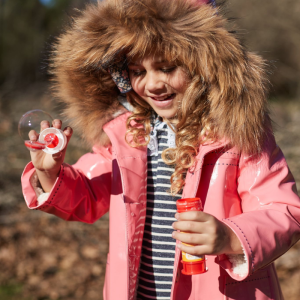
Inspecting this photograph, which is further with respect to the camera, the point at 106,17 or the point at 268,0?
the point at 268,0

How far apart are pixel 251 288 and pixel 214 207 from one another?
1.37 ft

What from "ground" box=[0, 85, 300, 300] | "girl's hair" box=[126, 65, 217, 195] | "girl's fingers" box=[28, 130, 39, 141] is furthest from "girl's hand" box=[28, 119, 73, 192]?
"ground" box=[0, 85, 300, 300]

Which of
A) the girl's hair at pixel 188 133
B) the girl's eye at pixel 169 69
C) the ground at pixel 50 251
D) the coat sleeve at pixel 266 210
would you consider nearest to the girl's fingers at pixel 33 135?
the girl's hair at pixel 188 133

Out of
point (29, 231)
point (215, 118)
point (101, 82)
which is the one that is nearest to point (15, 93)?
point (29, 231)

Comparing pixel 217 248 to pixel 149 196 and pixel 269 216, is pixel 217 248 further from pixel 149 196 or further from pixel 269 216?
pixel 149 196

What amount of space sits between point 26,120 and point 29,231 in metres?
3.14

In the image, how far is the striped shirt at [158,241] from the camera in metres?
1.86

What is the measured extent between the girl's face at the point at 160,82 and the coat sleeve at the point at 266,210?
456 millimetres

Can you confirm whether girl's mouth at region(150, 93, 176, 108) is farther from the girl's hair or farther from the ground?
the ground

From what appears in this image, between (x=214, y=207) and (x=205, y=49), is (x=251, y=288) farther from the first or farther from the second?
(x=205, y=49)

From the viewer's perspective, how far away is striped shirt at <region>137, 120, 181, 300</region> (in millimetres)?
1862

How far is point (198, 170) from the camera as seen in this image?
1689 millimetres

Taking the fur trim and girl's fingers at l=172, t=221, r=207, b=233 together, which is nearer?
girl's fingers at l=172, t=221, r=207, b=233

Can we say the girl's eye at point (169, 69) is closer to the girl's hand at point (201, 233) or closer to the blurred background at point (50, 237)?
the blurred background at point (50, 237)
